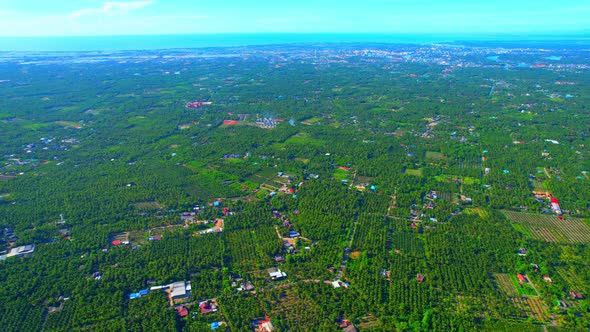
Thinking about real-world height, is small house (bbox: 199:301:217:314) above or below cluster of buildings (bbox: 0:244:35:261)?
below

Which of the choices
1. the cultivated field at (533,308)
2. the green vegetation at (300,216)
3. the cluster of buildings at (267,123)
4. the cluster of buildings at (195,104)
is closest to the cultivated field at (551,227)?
the green vegetation at (300,216)

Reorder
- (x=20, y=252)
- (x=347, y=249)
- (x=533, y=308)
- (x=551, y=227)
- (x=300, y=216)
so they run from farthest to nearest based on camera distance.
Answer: (x=300, y=216) → (x=551, y=227) → (x=347, y=249) → (x=20, y=252) → (x=533, y=308)

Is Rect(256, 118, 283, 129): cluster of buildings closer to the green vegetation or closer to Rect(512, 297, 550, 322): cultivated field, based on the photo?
the green vegetation

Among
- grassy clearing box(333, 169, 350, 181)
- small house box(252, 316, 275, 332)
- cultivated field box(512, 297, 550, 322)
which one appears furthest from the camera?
grassy clearing box(333, 169, 350, 181)

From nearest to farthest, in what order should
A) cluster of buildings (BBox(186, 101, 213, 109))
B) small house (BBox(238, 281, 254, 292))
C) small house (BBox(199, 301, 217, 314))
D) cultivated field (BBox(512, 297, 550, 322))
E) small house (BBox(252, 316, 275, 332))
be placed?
small house (BBox(252, 316, 275, 332)), cultivated field (BBox(512, 297, 550, 322)), small house (BBox(199, 301, 217, 314)), small house (BBox(238, 281, 254, 292)), cluster of buildings (BBox(186, 101, 213, 109))

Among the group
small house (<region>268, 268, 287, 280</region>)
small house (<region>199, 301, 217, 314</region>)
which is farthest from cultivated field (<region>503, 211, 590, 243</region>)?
small house (<region>199, 301, 217, 314</region>)

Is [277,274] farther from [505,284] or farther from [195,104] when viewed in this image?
[195,104]

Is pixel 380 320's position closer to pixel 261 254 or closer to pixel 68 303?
pixel 261 254

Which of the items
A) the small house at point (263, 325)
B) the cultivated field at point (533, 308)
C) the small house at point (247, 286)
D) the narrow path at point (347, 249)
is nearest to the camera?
the small house at point (263, 325)

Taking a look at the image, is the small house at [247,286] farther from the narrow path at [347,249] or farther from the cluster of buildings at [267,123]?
the cluster of buildings at [267,123]

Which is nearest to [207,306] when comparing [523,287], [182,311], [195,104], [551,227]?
[182,311]
